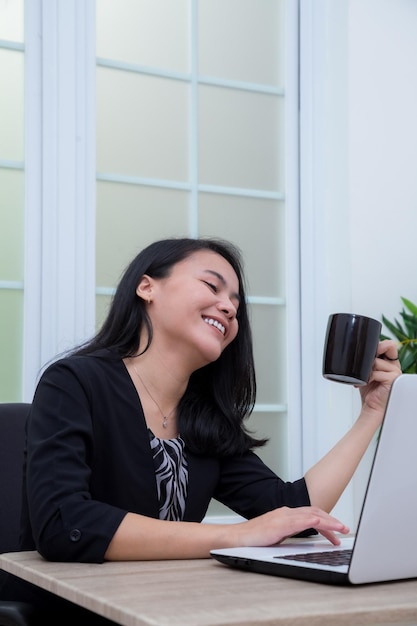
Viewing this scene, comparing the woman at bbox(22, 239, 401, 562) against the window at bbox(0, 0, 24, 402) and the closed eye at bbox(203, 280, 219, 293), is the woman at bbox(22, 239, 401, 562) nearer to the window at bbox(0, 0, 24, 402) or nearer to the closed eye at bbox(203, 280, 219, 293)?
the closed eye at bbox(203, 280, 219, 293)

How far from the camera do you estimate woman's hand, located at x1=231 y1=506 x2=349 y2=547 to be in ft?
4.34

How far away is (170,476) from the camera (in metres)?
1.69

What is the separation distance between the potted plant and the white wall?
49mm

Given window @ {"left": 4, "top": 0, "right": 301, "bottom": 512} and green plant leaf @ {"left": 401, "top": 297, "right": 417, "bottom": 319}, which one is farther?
green plant leaf @ {"left": 401, "top": 297, "right": 417, "bottom": 319}

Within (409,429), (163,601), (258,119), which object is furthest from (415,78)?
(163,601)

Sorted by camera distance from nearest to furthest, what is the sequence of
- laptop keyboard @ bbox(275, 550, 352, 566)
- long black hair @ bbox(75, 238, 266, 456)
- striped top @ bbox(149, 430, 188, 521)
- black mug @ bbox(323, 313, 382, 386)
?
laptop keyboard @ bbox(275, 550, 352, 566)
black mug @ bbox(323, 313, 382, 386)
striped top @ bbox(149, 430, 188, 521)
long black hair @ bbox(75, 238, 266, 456)

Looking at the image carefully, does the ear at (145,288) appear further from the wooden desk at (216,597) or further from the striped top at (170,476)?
the wooden desk at (216,597)

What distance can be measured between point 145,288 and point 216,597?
3.25 ft

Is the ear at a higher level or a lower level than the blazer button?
higher

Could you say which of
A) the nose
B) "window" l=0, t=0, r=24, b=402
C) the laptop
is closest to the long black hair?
the nose

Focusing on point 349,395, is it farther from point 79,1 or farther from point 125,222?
point 79,1

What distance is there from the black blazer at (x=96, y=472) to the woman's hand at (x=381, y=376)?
0.21 m

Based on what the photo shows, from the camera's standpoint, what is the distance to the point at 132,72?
119 inches

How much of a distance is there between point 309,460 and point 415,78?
1.49m
